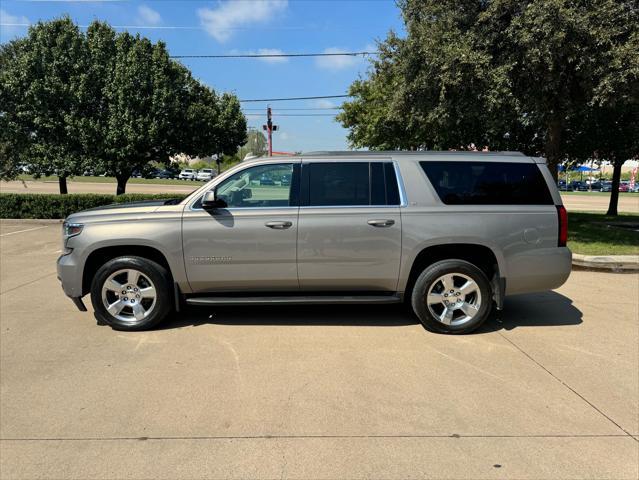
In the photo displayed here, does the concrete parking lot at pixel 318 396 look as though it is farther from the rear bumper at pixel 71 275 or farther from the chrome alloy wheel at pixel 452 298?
the rear bumper at pixel 71 275

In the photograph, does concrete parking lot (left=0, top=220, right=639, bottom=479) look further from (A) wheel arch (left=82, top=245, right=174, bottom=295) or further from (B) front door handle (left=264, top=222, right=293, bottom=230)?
(B) front door handle (left=264, top=222, right=293, bottom=230)

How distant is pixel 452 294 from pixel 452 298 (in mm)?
42

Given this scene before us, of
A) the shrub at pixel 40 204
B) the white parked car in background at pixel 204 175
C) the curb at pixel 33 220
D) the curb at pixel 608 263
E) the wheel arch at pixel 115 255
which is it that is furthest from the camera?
the white parked car in background at pixel 204 175

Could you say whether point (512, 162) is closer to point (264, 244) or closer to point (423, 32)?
point (264, 244)

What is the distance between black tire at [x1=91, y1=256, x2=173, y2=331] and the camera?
501 centimetres

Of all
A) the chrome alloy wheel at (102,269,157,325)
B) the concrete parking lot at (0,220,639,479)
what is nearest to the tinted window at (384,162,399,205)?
the concrete parking lot at (0,220,639,479)

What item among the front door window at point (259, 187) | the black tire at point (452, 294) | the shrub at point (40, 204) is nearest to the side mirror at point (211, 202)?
the front door window at point (259, 187)

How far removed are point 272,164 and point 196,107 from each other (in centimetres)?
1368

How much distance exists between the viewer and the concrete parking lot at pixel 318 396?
113 inches

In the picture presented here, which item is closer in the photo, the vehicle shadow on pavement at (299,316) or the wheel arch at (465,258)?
the wheel arch at (465,258)

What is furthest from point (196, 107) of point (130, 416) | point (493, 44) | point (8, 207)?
point (130, 416)

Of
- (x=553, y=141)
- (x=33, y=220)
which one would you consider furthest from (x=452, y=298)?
(x=33, y=220)

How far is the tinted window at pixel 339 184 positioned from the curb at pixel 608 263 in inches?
219

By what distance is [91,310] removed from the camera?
591 centimetres
